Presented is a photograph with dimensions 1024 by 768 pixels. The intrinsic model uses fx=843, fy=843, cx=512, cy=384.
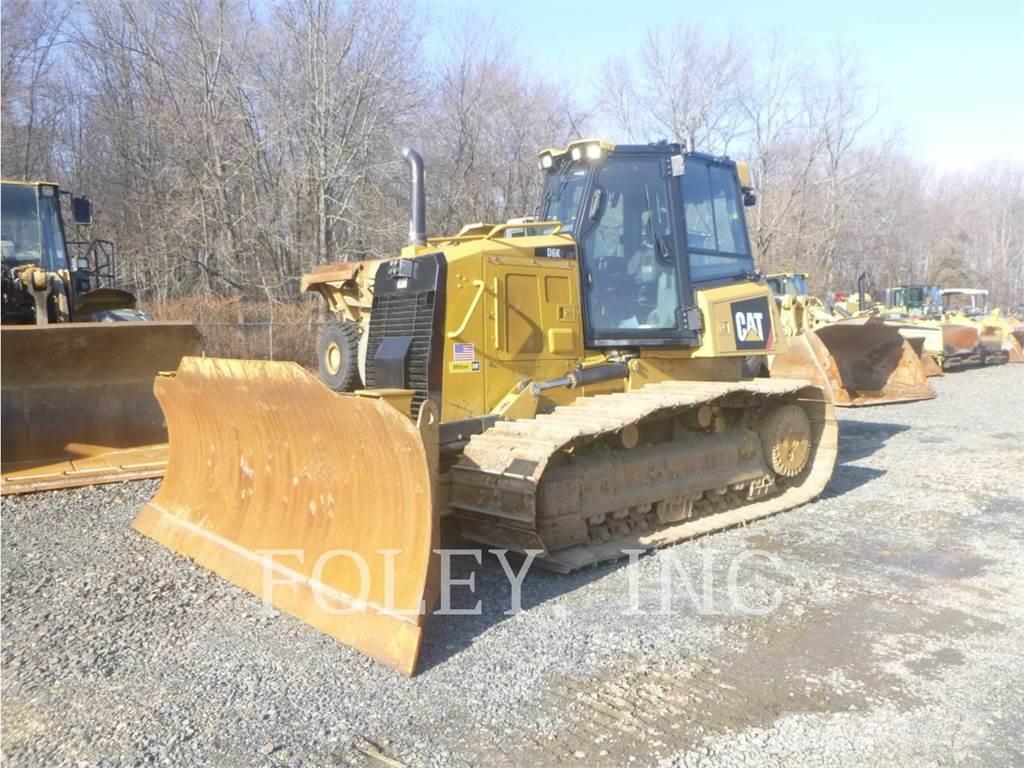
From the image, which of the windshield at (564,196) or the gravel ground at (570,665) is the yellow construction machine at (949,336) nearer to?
the windshield at (564,196)

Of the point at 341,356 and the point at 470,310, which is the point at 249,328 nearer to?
the point at 341,356

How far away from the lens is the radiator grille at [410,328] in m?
5.27

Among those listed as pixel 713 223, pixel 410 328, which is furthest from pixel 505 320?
pixel 713 223

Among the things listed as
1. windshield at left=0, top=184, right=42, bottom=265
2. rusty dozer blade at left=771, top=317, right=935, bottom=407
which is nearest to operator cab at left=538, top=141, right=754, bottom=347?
windshield at left=0, top=184, right=42, bottom=265

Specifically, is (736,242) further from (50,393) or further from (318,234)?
(318,234)

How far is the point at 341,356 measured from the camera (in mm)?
6141

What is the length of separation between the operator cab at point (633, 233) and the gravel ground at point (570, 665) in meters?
1.66

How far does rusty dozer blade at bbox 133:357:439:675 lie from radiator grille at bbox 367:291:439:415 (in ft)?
3.04

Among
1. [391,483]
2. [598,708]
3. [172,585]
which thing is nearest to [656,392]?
[391,483]

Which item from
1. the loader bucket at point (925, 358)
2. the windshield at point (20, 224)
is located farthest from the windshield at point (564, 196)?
the loader bucket at point (925, 358)

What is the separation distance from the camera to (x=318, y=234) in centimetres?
1903

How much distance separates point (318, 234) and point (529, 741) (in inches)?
675

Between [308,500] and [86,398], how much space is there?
3925 millimetres

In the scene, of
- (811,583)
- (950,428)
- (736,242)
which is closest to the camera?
(811,583)
